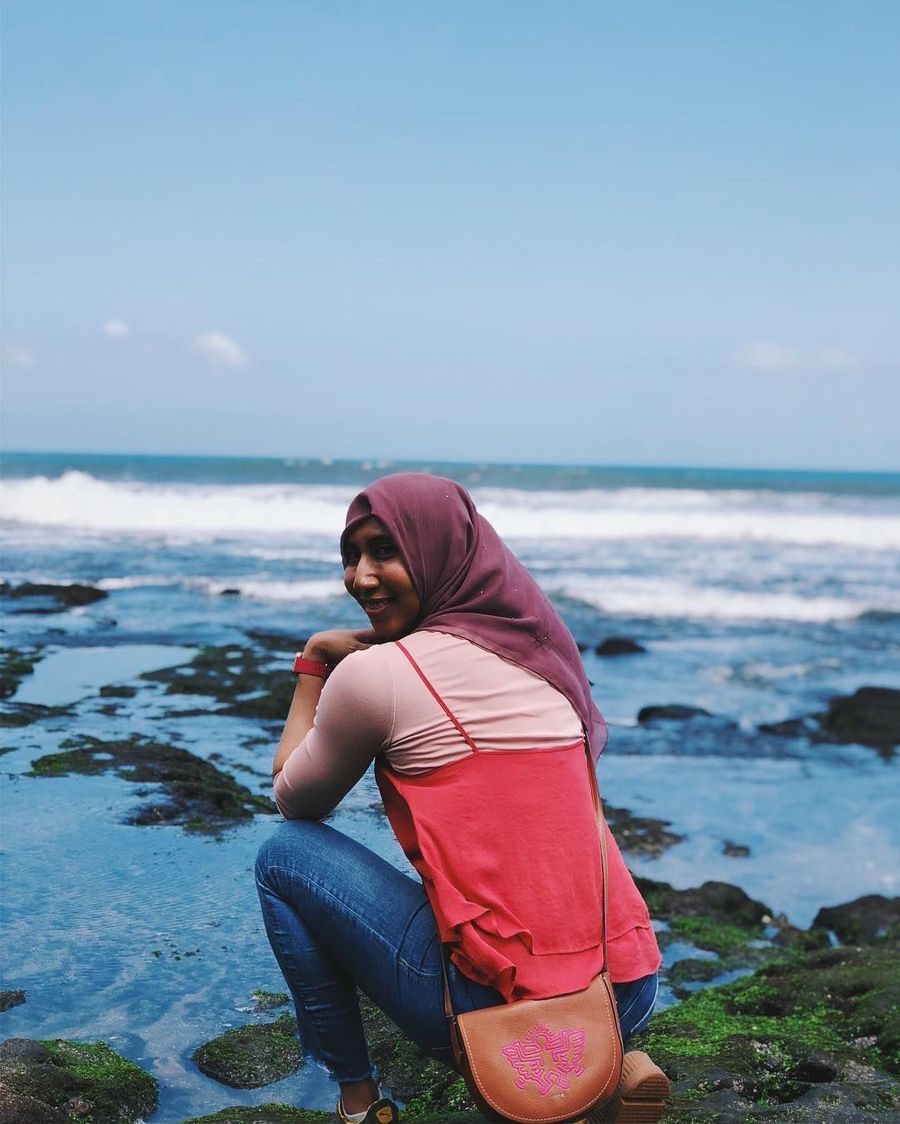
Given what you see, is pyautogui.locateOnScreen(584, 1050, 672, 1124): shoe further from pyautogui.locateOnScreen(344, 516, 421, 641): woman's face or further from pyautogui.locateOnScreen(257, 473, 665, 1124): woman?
pyautogui.locateOnScreen(344, 516, 421, 641): woman's face

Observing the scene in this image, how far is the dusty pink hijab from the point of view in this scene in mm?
2400

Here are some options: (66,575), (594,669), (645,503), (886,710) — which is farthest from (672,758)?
(645,503)

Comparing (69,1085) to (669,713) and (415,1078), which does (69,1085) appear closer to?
(415,1078)

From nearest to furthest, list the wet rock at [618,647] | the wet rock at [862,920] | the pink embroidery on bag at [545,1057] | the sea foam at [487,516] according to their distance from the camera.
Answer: the pink embroidery on bag at [545,1057] < the wet rock at [862,920] < the wet rock at [618,647] < the sea foam at [487,516]

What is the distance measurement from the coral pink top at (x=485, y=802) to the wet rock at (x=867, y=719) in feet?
25.0

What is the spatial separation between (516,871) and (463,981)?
0.89 ft

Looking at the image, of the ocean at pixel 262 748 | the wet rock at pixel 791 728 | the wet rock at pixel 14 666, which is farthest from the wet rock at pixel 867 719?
the wet rock at pixel 14 666

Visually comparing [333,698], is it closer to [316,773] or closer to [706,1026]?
[316,773]

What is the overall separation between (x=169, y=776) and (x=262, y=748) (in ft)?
4.36

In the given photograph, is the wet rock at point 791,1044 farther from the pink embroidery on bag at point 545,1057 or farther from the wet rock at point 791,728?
the wet rock at point 791,728

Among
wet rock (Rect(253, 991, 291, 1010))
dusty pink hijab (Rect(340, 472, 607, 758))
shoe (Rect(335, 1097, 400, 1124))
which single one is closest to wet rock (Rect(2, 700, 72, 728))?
wet rock (Rect(253, 991, 291, 1010))

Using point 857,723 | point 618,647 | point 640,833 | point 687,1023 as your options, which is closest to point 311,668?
point 687,1023

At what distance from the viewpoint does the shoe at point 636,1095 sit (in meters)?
2.34

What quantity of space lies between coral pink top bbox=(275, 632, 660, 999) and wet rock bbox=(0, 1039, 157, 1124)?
120 cm
